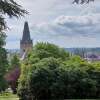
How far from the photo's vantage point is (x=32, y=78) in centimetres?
5066

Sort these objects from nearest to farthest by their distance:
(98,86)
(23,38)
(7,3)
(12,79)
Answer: (7,3) → (98,86) → (12,79) → (23,38)

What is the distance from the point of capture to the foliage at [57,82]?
51.0 metres

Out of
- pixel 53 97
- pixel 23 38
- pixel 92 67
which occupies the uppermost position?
pixel 23 38

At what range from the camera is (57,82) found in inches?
2034

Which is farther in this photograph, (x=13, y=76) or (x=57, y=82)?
(x=13, y=76)

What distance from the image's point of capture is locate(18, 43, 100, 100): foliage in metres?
51.0

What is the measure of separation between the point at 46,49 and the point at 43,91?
17155mm

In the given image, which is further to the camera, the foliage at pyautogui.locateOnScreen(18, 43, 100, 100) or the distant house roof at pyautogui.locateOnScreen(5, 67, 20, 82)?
the distant house roof at pyautogui.locateOnScreen(5, 67, 20, 82)

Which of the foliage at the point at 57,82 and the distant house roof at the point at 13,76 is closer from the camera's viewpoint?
the foliage at the point at 57,82

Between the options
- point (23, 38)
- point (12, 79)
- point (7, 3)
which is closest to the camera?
point (7, 3)

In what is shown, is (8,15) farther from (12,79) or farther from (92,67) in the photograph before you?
(12,79)

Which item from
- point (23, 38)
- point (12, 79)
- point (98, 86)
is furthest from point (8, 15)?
point (23, 38)

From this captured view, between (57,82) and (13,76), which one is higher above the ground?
(13,76)

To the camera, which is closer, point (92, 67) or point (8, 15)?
point (8, 15)
